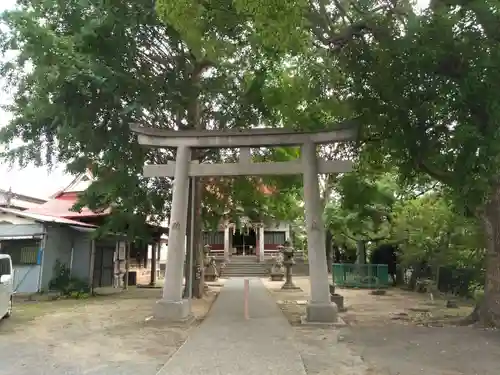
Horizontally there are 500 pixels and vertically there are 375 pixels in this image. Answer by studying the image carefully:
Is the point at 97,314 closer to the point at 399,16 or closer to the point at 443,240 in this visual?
the point at 399,16

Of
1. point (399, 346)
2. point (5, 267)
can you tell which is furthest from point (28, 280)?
point (399, 346)

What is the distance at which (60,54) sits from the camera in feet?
39.8

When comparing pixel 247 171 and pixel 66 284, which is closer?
pixel 247 171

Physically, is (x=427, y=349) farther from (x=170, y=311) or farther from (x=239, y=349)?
(x=170, y=311)

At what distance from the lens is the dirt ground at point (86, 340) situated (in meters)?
6.99

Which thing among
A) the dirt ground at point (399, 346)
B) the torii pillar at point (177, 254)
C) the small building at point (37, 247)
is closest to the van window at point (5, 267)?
the torii pillar at point (177, 254)

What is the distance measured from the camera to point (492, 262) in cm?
1062

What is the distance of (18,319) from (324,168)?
8431 millimetres

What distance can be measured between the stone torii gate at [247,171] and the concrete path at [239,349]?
104 centimetres

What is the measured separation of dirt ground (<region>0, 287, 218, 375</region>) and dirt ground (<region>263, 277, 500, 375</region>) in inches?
101

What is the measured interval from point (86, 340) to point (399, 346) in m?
5.81

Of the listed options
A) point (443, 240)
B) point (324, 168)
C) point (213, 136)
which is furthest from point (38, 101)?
point (443, 240)

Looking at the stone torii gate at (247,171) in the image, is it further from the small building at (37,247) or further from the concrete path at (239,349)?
the small building at (37,247)

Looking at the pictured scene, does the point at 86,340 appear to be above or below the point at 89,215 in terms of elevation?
below
